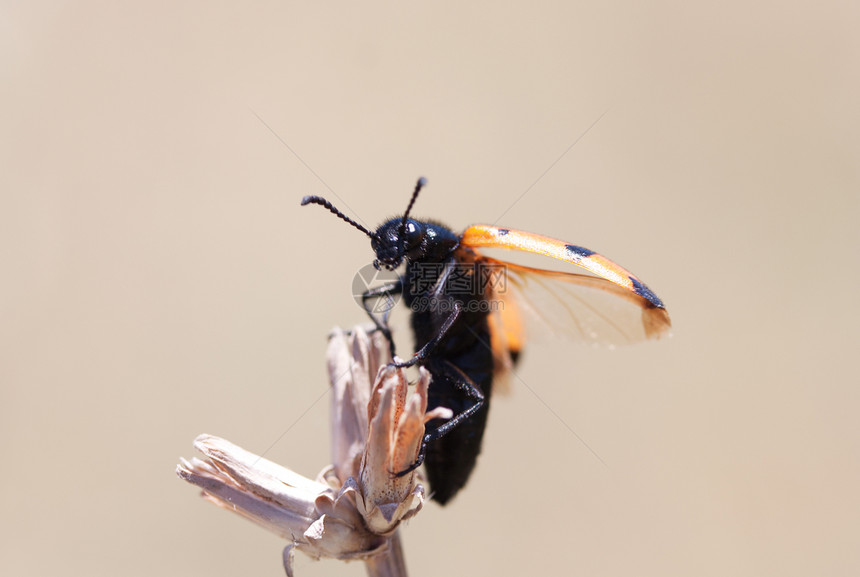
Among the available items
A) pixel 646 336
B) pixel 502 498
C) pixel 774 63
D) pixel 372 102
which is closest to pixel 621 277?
pixel 646 336

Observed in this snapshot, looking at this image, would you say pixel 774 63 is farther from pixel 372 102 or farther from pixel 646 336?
pixel 646 336

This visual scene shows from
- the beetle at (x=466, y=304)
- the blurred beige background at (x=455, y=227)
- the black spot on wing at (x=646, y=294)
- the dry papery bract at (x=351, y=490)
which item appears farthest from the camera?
the blurred beige background at (x=455, y=227)

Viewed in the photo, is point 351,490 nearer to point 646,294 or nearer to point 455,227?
point 646,294

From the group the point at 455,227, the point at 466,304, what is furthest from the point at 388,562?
the point at 455,227

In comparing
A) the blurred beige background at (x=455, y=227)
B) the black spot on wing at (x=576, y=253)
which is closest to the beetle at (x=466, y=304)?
the black spot on wing at (x=576, y=253)

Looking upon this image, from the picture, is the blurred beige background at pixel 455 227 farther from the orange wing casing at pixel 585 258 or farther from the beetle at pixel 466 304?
→ the orange wing casing at pixel 585 258
